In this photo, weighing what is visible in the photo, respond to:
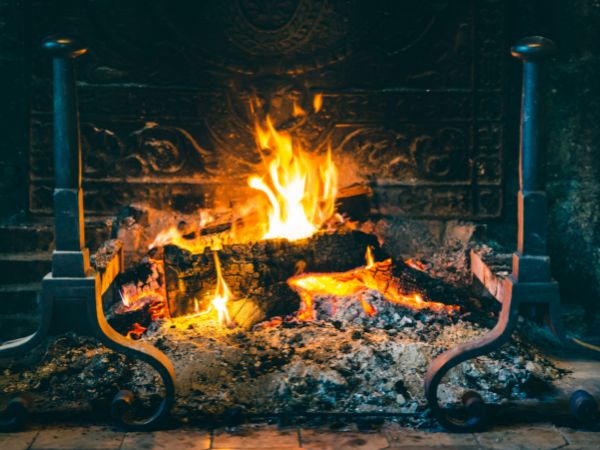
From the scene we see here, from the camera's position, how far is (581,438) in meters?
2.71

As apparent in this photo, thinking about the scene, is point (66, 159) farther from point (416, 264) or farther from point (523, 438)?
point (416, 264)

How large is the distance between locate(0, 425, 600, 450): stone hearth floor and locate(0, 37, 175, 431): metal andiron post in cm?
10

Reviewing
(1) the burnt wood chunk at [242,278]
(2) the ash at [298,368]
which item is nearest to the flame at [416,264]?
(2) the ash at [298,368]

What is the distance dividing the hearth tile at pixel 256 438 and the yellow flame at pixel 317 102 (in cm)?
220

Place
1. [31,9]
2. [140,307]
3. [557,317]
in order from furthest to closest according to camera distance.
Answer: [31,9] → [140,307] → [557,317]

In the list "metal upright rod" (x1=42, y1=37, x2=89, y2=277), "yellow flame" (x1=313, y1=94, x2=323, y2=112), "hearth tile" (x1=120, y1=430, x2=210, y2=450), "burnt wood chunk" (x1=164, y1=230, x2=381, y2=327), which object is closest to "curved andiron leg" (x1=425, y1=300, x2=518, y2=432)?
"hearth tile" (x1=120, y1=430, x2=210, y2=450)

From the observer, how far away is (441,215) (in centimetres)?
436

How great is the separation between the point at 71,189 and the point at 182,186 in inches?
61.9

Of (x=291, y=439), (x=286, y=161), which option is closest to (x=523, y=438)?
(x=291, y=439)

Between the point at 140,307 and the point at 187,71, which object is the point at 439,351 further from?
the point at 187,71

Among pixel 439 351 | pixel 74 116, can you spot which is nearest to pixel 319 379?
pixel 439 351

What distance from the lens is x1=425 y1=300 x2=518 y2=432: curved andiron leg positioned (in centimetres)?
273

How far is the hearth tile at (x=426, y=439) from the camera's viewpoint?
105 inches

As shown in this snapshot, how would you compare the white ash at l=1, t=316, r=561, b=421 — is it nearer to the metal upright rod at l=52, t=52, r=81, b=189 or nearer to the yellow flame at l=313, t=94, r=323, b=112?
the metal upright rod at l=52, t=52, r=81, b=189
